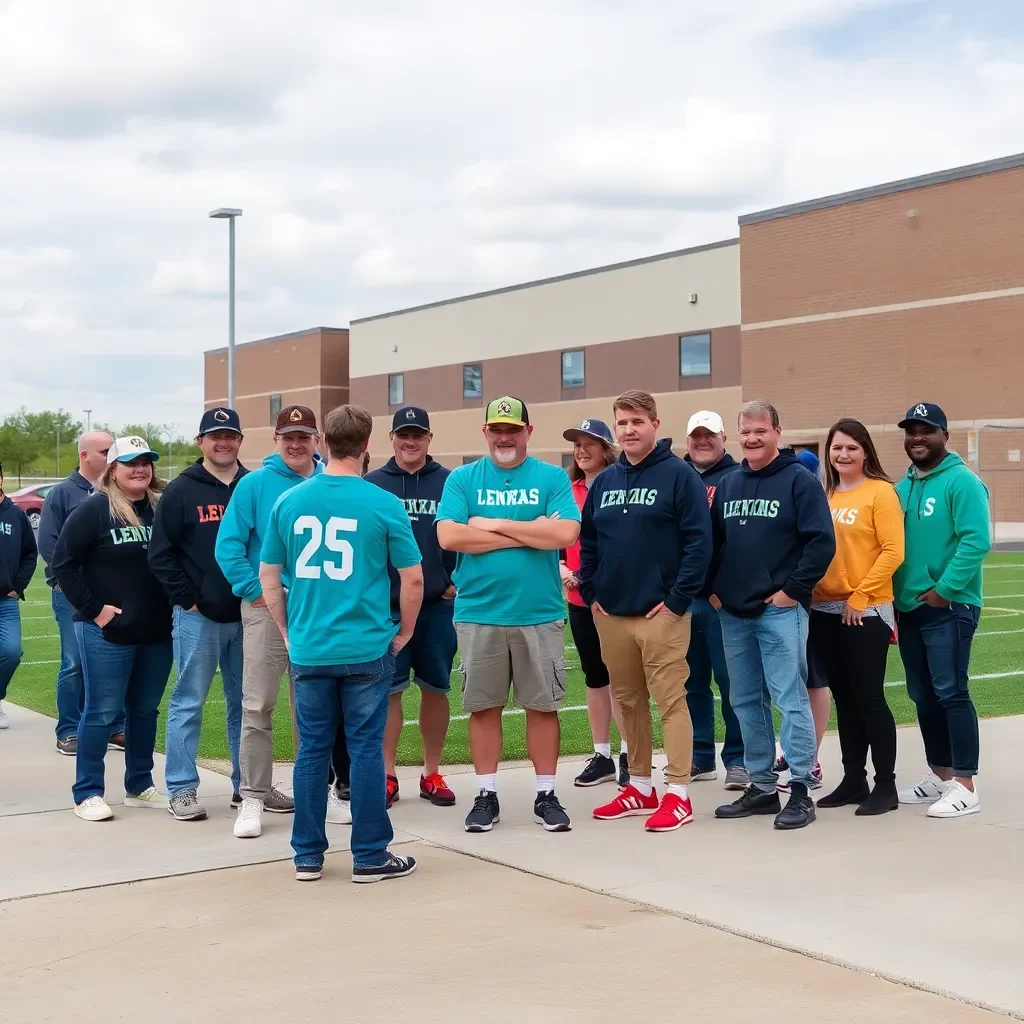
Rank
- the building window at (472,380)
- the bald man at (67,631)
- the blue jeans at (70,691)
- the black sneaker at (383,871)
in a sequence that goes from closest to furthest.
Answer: the black sneaker at (383,871), the bald man at (67,631), the blue jeans at (70,691), the building window at (472,380)

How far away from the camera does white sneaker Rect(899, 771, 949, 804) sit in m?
7.32

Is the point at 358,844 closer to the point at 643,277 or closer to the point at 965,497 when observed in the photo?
the point at 965,497

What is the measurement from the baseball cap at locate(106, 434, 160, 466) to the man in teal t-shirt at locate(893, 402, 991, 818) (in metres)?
4.16

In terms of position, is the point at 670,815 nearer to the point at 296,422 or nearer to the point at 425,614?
the point at 425,614

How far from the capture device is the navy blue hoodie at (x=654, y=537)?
22.1 ft

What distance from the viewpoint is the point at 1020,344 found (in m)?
34.6

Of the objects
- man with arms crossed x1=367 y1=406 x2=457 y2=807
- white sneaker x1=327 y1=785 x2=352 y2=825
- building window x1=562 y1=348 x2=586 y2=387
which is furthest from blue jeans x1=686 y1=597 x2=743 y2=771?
building window x1=562 y1=348 x2=586 y2=387

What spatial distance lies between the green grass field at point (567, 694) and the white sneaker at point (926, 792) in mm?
2380

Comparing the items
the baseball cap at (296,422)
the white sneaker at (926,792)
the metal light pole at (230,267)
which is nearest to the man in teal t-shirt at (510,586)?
the baseball cap at (296,422)

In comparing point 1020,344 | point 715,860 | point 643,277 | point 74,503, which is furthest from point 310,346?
point 715,860

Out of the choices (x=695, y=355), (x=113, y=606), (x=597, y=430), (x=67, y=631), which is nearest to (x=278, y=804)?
(x=113, y=606)

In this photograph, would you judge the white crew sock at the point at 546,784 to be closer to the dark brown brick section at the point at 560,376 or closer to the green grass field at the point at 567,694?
the green grass field at the point at 567,694

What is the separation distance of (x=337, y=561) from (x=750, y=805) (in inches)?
107

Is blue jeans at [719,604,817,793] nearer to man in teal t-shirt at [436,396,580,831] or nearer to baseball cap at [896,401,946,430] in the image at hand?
man in teal t-shirt at [436,396,580,831]
